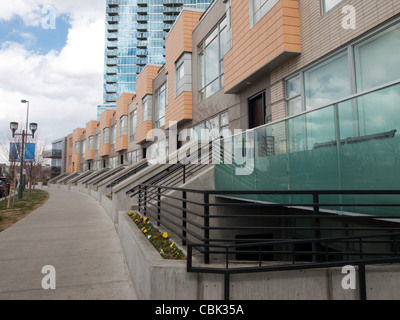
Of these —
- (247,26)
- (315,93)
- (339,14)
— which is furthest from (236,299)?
(247,26)

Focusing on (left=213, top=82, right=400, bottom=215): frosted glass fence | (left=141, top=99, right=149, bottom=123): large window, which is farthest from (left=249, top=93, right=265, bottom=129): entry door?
(left=141, top=99, right=149, bottom=123): large window

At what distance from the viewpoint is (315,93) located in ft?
26.0

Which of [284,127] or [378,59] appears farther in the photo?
[378,59]

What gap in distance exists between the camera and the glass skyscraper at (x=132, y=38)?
8612 cm

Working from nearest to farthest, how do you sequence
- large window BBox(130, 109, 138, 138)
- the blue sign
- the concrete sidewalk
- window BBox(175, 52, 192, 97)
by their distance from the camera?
the concrete sidewalk < window BBox(175, 52, 192, 97) < the blue sign < large window BBox(130, 109, 138, 138)

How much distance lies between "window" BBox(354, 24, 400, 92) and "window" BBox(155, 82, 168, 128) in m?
15.3

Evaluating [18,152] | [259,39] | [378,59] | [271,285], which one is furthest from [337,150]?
[18,152]

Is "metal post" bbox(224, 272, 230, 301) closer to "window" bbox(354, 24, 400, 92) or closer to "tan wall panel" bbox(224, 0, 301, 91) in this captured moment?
"window" bbox(354, 24, 400, 92)

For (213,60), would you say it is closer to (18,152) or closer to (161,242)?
(161,242)

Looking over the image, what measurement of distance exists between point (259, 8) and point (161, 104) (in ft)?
42.4

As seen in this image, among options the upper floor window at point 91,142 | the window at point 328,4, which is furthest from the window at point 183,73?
the upper floor window at point 91,142

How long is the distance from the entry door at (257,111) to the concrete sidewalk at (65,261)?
6179 mm

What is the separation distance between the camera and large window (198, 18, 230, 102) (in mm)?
13240

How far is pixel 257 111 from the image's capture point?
35.6 ft
